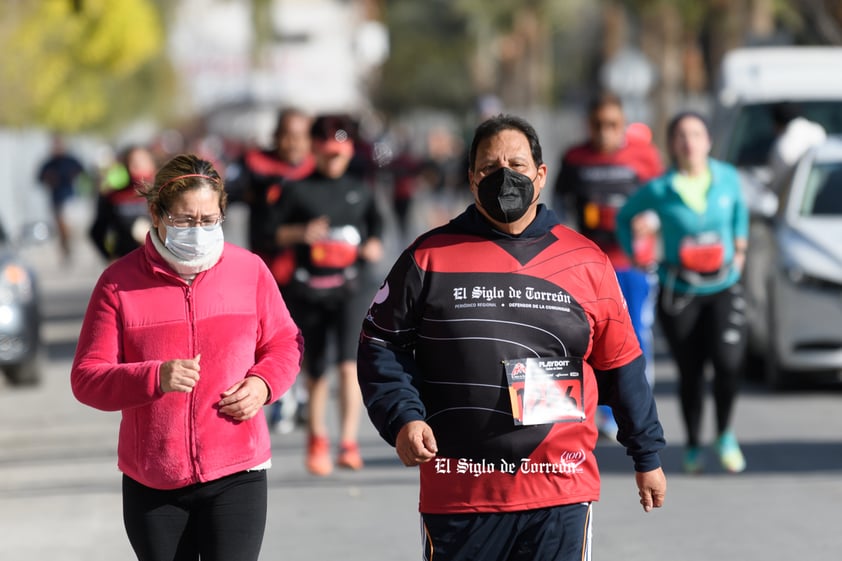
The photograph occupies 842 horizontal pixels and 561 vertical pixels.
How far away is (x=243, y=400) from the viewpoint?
16.6 ft

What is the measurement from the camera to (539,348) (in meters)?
4.82

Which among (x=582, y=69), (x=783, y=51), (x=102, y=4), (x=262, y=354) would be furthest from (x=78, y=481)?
(x=582, y=69)

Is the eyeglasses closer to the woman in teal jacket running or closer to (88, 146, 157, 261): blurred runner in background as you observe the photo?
the woman in teal jacket running

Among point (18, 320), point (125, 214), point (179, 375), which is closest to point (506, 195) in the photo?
point (179, 375)

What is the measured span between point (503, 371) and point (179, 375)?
2.89 ft

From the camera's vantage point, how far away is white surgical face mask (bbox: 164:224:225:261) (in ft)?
16.6

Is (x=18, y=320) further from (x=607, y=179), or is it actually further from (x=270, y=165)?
(x=607, y=179)

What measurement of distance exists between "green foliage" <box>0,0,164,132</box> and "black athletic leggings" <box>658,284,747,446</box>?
70.9 ft

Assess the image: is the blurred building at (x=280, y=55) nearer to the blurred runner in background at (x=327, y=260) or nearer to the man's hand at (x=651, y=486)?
the blurred runner in background at (x=327, y=260)

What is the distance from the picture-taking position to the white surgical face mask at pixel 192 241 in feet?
16.6

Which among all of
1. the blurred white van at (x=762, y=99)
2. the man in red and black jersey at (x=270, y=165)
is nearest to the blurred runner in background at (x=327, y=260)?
the man in red and black jersey at (x=270, y=165)

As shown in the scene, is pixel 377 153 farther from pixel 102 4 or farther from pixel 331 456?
pixel 102 4

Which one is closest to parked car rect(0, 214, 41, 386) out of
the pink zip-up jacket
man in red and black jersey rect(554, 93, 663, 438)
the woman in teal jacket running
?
man in red and black jersey rect(554, 93, 663, 438)

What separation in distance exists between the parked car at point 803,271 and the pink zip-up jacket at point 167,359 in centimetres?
768
